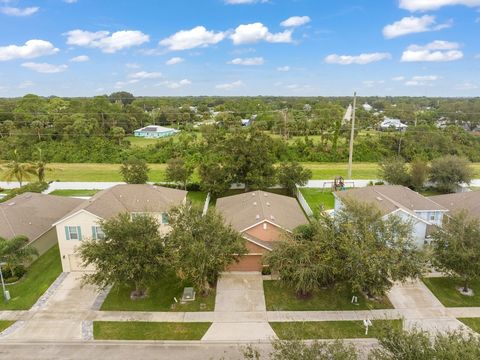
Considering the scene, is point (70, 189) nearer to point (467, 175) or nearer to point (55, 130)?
point (55, 130)

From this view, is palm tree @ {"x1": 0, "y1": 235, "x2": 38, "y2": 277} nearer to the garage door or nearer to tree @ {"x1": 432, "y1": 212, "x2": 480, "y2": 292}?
Answer: the garage door

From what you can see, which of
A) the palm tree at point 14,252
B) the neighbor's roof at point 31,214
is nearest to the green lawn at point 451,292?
the palm tree at point 14,252

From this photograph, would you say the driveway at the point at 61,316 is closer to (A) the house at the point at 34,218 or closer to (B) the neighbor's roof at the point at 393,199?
(A) the house at the point at 34,218

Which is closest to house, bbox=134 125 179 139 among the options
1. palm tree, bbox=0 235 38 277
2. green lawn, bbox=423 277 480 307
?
palm tree, bbox=0 235 38 277

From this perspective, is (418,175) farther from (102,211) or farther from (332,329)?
(102,211)

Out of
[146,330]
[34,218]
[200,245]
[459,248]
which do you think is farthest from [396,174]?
[34,218]
